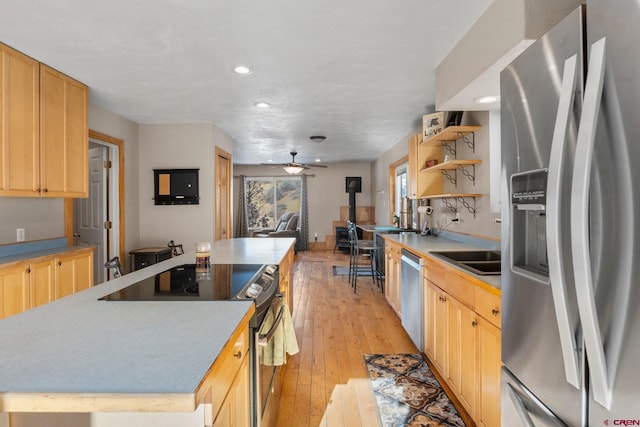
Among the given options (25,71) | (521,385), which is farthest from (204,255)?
(25,71)

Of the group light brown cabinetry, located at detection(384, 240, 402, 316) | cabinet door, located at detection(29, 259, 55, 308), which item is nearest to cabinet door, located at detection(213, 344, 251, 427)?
cabinet door, located at detection(29, 259, 55, 308)

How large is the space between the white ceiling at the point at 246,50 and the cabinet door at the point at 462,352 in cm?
174

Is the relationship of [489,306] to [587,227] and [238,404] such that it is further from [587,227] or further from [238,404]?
[238,404]

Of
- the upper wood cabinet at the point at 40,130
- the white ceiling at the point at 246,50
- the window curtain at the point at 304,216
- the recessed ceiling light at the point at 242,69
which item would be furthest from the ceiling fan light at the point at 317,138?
the window curtain at the point at 304,216

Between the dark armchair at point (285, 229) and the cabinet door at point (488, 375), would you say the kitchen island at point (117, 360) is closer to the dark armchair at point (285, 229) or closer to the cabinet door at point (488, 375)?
the cabinet door at point (488, 375)

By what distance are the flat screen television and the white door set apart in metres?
0.60

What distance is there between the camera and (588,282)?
786 mm

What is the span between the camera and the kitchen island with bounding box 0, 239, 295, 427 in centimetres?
62

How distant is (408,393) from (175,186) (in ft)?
11.9

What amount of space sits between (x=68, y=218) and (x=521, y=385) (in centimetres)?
398

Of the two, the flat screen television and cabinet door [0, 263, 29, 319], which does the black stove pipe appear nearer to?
the flat screen television

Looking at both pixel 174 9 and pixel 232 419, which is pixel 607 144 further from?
pixel 174 9

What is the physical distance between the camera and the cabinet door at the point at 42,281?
2473 mm

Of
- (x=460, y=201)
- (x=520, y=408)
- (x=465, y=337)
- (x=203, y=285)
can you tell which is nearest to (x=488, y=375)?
(x=465, y=337)
